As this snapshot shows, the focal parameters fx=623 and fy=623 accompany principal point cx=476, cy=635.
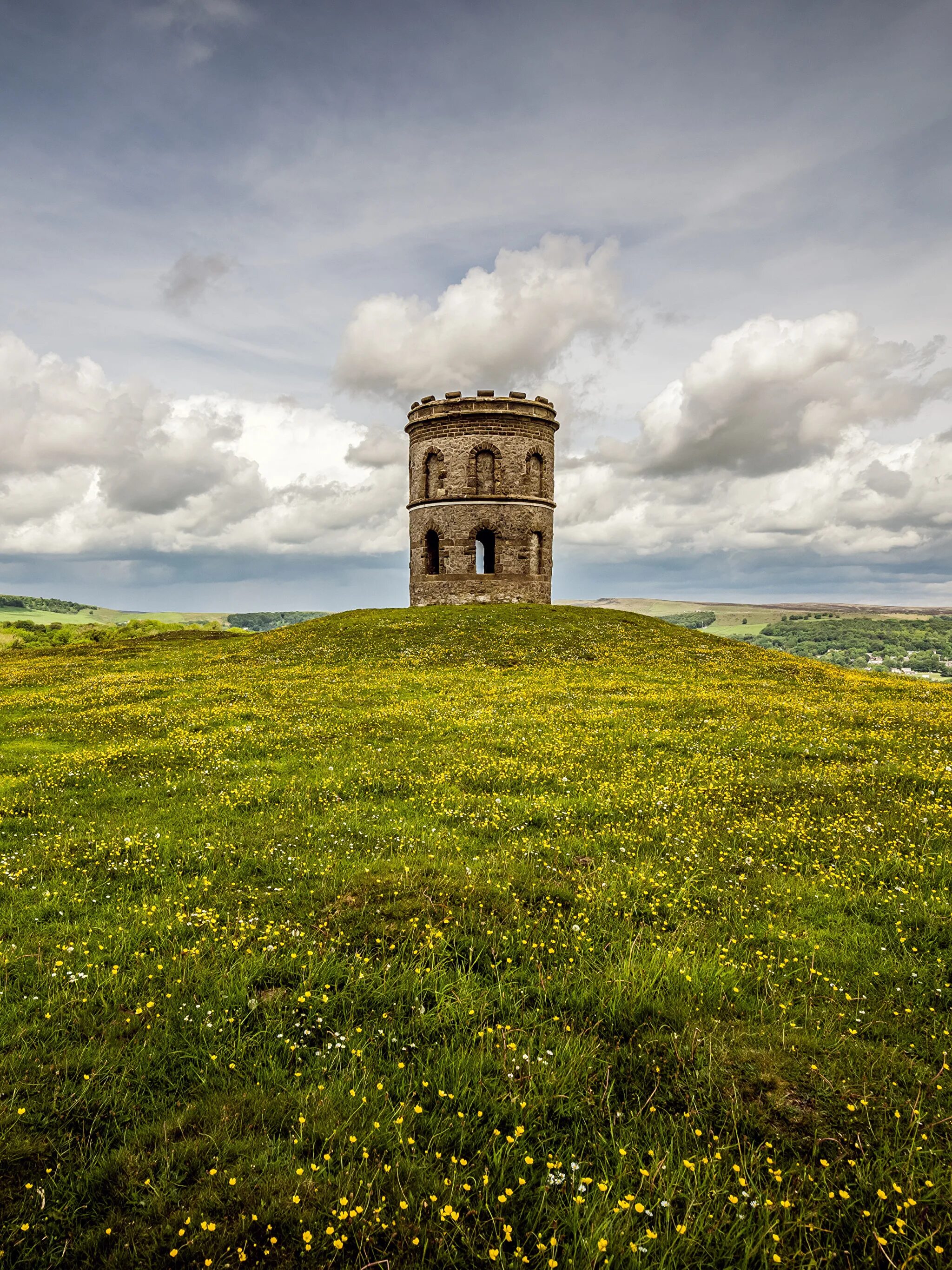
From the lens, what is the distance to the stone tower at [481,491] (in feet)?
190

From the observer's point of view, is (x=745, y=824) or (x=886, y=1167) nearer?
(x=886, y=1167)

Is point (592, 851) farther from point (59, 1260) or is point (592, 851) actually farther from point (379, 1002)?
point (59, 1260)

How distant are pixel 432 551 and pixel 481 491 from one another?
296 inches

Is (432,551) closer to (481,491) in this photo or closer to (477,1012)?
(481,491)

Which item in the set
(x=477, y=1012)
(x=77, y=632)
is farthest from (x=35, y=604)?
(x=477, y=1012)

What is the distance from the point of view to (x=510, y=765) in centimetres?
1429

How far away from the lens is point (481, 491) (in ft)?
192

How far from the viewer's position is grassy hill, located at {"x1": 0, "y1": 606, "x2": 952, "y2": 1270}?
13.3 ft

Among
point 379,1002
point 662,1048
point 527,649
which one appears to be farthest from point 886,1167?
point 527,649

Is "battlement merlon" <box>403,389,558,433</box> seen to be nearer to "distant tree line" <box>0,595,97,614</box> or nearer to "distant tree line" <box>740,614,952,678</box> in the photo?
"distant tree line" <box>740,614,952,678</box>

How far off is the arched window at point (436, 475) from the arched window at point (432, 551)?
3.63 m

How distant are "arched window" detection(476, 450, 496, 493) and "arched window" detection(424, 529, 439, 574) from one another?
6.03 metres

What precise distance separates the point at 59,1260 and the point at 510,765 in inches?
436

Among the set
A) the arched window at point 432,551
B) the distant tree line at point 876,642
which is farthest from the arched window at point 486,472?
the distant tree line at point 876,642
